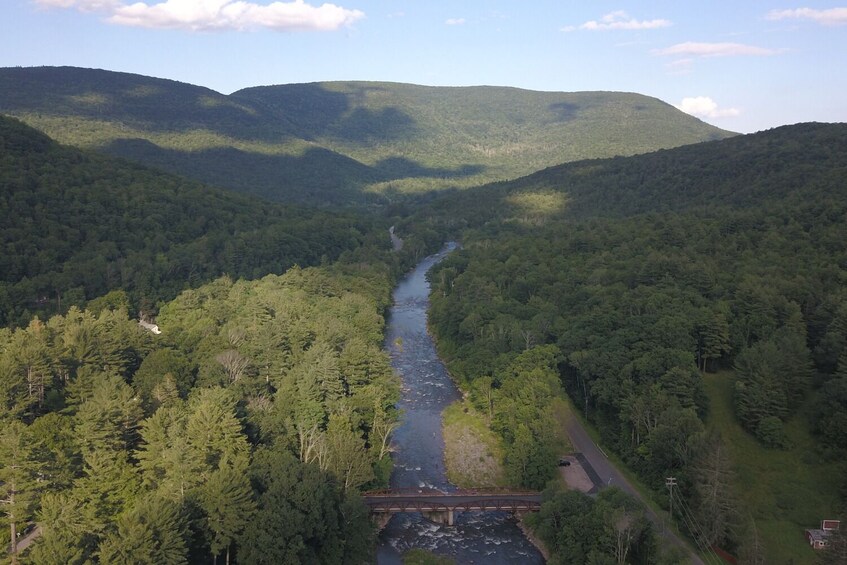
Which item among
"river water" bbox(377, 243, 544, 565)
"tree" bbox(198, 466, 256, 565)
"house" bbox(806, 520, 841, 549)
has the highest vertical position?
"tree" bbox(198, 466, 256, 565)

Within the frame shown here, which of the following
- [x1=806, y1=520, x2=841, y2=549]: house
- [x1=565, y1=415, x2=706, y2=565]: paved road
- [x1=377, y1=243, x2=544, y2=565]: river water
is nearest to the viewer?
[x1=806, y1=520, x2=841, y2=549]: house

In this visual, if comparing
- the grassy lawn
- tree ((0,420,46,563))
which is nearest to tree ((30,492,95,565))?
tree ((0,420,46,563))

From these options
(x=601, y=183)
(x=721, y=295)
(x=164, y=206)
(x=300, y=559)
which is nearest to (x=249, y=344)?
(x=300, y=559)

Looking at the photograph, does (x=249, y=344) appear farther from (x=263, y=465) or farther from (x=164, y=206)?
(x=164, y=206)

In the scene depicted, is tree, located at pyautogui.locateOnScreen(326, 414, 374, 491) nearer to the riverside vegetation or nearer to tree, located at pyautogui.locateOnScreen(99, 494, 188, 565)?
the riverside vegetation

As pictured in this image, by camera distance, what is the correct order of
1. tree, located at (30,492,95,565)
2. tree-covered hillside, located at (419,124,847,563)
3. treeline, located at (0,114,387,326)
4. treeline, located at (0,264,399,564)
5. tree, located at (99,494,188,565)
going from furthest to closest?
treeline, located at (0,114,387,326), tree-covered hillside, located at (419,124,847,563), treeline, located at (0,264,399,564), tree, located at (99,494,188,565), tree, located at (30,492,95,565)

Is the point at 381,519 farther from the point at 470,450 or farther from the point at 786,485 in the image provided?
the point at 786,485

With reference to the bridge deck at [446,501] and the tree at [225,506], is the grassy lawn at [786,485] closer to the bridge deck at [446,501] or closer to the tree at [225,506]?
the bridge deck at [446,501]
